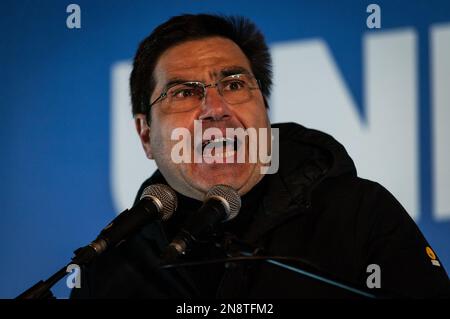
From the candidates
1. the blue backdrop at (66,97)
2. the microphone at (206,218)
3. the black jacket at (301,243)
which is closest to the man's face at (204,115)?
the black jacket at (301,243)

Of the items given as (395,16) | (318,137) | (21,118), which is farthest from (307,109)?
(21,118)

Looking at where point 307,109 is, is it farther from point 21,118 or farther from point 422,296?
point 21,118

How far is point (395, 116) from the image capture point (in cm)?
205

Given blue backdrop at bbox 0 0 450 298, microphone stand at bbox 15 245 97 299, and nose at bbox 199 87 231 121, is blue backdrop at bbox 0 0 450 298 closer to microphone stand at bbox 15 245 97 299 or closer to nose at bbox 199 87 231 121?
nose at bbox 199 87 231 121

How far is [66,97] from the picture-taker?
224cm

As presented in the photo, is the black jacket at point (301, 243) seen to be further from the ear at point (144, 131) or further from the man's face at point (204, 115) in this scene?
the ear at point (144, 131)

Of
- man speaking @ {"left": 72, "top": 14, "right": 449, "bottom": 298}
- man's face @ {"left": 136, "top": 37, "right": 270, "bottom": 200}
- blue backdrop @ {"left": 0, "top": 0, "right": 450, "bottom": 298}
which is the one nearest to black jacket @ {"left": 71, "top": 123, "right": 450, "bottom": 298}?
man speaking @ {"left": 72, "top": 14, "right": 449, "bottom": 298}

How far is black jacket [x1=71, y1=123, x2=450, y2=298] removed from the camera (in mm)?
1537

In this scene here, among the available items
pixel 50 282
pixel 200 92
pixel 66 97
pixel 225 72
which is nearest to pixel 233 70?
pixel 225 72

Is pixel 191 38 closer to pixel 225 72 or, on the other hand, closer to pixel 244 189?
pixel 225 72

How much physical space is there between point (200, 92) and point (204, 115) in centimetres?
9

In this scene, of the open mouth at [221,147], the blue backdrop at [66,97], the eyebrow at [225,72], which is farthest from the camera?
the blue backdrop at [66,97]

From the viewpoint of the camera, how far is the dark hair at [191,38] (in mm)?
1989

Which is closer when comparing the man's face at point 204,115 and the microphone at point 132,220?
the microphone at point 132,220
